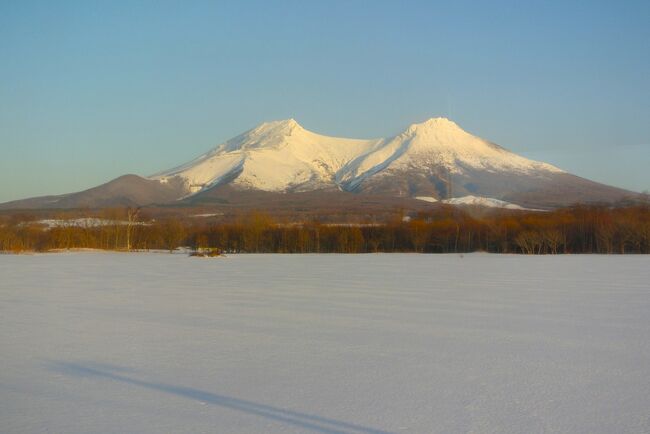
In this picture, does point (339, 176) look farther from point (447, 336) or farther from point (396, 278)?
point (447, 336)

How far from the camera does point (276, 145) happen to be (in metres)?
173

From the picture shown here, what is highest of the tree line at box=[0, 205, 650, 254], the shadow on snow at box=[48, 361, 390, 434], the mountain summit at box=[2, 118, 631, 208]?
the mountain summit at box=[2, 118, 631, 208]

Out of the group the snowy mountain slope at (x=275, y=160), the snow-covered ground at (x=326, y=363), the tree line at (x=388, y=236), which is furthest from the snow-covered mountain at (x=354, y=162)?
the snow-covered ground at (x=326, y=363)

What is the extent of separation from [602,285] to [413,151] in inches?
5291

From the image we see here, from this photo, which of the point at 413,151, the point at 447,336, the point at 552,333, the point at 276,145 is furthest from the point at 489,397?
the point at 276,145

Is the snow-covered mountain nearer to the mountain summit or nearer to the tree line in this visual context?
the mountain summit

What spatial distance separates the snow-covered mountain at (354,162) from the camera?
128875 millimetres

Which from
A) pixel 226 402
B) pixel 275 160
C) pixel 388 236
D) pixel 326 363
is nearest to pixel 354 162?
pixel 275 160

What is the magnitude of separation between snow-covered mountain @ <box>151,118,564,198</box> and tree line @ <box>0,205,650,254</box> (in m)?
67.5

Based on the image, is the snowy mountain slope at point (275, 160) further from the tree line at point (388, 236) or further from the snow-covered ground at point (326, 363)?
the snow-covered ground at point (326, 363)

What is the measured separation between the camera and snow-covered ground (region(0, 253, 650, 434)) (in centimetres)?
519

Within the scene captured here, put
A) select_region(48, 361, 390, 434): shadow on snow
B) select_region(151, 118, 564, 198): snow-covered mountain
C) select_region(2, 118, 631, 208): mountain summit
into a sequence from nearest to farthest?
select_region(48, 361, 390, 434): shadow on snow
select_region(2, 118, 631, 208): mountain summit
select_region(151, 118, 564, 198): snow-covered mountain

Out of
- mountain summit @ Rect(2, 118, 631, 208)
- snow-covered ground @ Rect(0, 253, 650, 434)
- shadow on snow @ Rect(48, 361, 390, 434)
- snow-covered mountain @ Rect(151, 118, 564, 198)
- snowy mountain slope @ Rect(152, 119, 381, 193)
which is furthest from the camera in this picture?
snowy mountain slope @ Rect(152, 119, 381, 193)

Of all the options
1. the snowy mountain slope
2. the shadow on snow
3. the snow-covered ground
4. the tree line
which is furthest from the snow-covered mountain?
the shadow on snow
